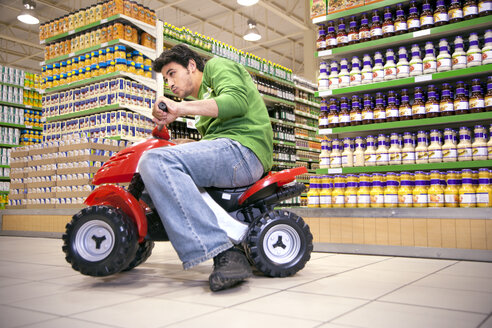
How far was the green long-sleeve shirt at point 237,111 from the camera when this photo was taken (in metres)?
2.09

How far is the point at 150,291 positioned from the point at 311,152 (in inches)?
310

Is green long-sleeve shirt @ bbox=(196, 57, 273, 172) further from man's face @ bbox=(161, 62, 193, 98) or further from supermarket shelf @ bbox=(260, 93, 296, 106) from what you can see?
supermarket shelf @ bbox=(260, 93, 296, 106)

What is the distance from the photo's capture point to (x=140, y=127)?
18.0ft

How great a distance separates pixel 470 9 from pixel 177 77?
2.52 meters

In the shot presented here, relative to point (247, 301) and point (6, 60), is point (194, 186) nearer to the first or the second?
point (247, 301)

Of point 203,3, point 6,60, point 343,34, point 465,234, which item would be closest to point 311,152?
point 343,34

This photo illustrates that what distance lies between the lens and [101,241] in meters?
2.11

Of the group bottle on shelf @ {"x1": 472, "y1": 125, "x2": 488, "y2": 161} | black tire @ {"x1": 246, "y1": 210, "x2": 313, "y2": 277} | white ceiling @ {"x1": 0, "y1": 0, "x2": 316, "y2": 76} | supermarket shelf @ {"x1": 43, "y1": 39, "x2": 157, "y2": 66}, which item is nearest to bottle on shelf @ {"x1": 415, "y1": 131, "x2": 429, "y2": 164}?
bottle on shelf @ {"x1": 472, "y1": 125, "x2": 488, "y2": 161}

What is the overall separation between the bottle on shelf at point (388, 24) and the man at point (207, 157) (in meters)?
2.02

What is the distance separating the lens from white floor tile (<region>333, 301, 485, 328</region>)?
1356 mm

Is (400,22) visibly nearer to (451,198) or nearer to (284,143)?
(451,198)

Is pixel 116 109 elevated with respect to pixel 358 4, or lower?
lower

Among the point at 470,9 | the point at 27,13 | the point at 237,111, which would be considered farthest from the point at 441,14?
the point at 27,13

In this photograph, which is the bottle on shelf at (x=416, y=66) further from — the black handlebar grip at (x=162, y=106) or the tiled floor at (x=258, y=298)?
the black handlebar grip at (x=162, y=106)
